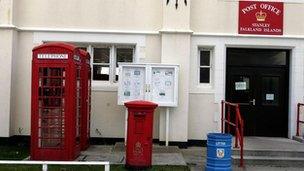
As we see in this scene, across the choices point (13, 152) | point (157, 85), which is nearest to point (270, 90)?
point (157, 85)

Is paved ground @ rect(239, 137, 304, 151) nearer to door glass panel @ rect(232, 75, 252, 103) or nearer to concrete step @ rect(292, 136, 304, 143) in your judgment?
concrete step @ rect(292, 136, 304, 143)

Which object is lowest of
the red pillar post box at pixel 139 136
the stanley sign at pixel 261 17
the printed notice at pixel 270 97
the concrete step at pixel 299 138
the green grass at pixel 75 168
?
the green grass at pixel 75 168

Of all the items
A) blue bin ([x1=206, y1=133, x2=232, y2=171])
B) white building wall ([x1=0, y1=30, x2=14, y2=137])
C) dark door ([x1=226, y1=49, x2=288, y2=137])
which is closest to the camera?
blue bin ([x1=206, y1=133, x2=232, y2=171])

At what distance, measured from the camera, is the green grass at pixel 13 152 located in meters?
12.0

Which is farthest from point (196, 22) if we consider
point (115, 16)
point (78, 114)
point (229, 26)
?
point (78, 114)

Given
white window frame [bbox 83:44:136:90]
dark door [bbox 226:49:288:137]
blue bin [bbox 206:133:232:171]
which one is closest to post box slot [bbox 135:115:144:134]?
blue bin [bbox 206:133:232:171]

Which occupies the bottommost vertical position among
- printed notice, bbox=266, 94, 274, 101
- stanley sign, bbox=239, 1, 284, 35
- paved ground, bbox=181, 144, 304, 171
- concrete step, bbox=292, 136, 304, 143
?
paved ground, bbox=181, 144, 304, 171

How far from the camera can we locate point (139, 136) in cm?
1048

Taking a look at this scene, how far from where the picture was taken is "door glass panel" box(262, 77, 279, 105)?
15.1 meters

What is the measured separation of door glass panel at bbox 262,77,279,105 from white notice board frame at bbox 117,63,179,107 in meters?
2.97

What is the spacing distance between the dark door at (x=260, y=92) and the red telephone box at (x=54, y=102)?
18.3 ft

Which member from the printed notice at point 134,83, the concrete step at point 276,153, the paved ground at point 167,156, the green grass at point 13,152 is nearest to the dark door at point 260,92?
the paved ground at point 167,156

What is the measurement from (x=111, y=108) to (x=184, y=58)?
247 centimetres

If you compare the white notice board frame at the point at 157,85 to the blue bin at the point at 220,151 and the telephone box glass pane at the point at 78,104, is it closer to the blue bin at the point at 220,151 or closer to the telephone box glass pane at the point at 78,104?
the telephone box glass pane at the point at 78,104
